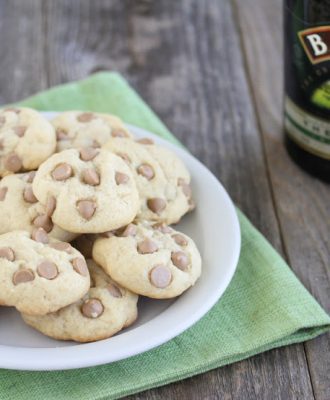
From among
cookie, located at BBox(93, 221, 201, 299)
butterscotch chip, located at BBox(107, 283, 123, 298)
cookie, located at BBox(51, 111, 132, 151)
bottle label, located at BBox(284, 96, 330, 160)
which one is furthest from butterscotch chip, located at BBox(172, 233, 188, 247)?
bottle label, located at BBox(284, 96, 330, 160)

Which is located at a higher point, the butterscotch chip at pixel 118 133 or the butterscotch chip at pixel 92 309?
the butterscotch chip at pixel 118 133

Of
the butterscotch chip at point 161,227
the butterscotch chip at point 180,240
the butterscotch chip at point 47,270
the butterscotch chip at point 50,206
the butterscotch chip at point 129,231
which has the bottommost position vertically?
the butterscotch chip at point 180,240

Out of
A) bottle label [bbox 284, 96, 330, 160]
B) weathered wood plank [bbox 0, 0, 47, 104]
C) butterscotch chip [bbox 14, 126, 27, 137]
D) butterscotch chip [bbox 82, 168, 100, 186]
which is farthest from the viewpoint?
weathered wood plank [bbox 0, 0, 47, 104]

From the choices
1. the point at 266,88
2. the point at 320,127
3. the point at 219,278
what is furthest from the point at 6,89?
the point at 219,278

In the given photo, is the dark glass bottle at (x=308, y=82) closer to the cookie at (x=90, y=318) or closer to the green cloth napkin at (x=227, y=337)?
the green cloth napkin at (x=227, y=337)

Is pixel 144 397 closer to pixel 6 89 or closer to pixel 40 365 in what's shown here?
pixel 40 365

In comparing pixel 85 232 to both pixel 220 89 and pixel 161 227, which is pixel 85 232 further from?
pixel 220 89

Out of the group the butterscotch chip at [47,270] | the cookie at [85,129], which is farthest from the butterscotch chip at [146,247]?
the cookie at [85,129]

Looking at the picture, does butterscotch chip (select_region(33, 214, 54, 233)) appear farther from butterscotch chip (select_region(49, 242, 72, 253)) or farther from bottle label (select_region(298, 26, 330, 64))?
bottle label (select_region(298, 26, 330, 64))
